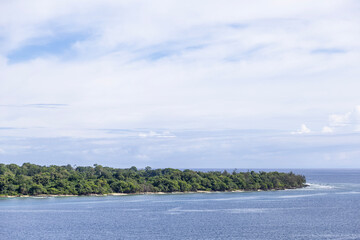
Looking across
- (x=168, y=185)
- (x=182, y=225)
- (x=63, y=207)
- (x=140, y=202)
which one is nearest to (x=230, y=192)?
(x=168, y=185)

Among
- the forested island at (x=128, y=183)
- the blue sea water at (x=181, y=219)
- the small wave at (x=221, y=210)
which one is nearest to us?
the blue sea water at (x=181, y=219)

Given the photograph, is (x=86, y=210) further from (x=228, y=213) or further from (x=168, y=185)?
(x=168, y=185)

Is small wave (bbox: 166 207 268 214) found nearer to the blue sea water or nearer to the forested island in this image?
the blue sea water

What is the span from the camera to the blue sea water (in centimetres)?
7419

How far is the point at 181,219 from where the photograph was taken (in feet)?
301

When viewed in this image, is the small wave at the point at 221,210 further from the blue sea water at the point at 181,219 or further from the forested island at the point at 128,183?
the forested island at the point at 128,183

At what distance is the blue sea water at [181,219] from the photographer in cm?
7419

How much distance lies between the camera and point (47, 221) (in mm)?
88938

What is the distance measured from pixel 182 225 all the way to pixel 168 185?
261 feet

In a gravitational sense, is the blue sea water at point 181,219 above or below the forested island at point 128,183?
below

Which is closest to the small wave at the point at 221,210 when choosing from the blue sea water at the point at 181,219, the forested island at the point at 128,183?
the blue sea water at the point at 181,219

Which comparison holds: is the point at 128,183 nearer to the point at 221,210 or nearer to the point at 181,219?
the point at 221,210

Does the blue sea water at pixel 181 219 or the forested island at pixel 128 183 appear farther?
the forested island at pixel 128 183

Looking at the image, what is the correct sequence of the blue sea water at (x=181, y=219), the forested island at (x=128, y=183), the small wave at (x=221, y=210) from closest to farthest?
the blue sea water at (x=181, y=219) → the small wave at (x=221, y=210) → the forested island at (x=128, y=183)
